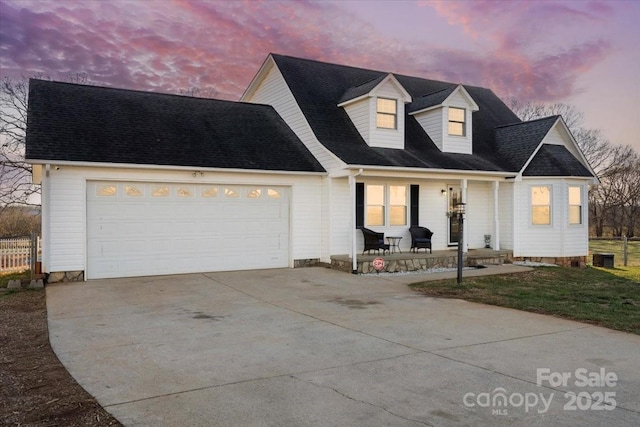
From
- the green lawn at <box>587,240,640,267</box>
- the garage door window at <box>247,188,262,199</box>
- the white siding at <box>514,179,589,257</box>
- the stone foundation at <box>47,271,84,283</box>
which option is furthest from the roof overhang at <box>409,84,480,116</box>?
the stone foundation at <box>47,271,84,283</box>

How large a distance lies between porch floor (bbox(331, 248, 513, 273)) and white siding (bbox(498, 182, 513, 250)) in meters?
0.97

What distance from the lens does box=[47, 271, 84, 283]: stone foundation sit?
432 inches

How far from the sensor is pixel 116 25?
17.4 meters

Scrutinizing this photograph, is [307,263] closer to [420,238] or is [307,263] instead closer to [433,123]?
[420,238]

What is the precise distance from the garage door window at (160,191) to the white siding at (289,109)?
4588mm

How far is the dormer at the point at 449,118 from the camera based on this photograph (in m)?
16.1

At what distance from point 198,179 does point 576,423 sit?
34.7 ft

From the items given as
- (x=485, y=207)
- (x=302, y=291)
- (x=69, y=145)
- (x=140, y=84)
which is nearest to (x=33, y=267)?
(x=69, y=145)

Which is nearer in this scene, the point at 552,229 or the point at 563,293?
the point at 563,293

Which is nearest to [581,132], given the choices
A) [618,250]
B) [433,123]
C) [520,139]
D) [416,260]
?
[618,250]

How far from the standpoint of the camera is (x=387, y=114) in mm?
15188

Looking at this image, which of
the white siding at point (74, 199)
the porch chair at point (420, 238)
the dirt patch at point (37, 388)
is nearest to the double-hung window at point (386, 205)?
the porch chair at point (420, 238)

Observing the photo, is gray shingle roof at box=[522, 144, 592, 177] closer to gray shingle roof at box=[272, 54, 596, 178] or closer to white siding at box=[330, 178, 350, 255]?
gray shingle roof at box=[272, 54, 596, 178]

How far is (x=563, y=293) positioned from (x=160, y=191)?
32.6 ft
